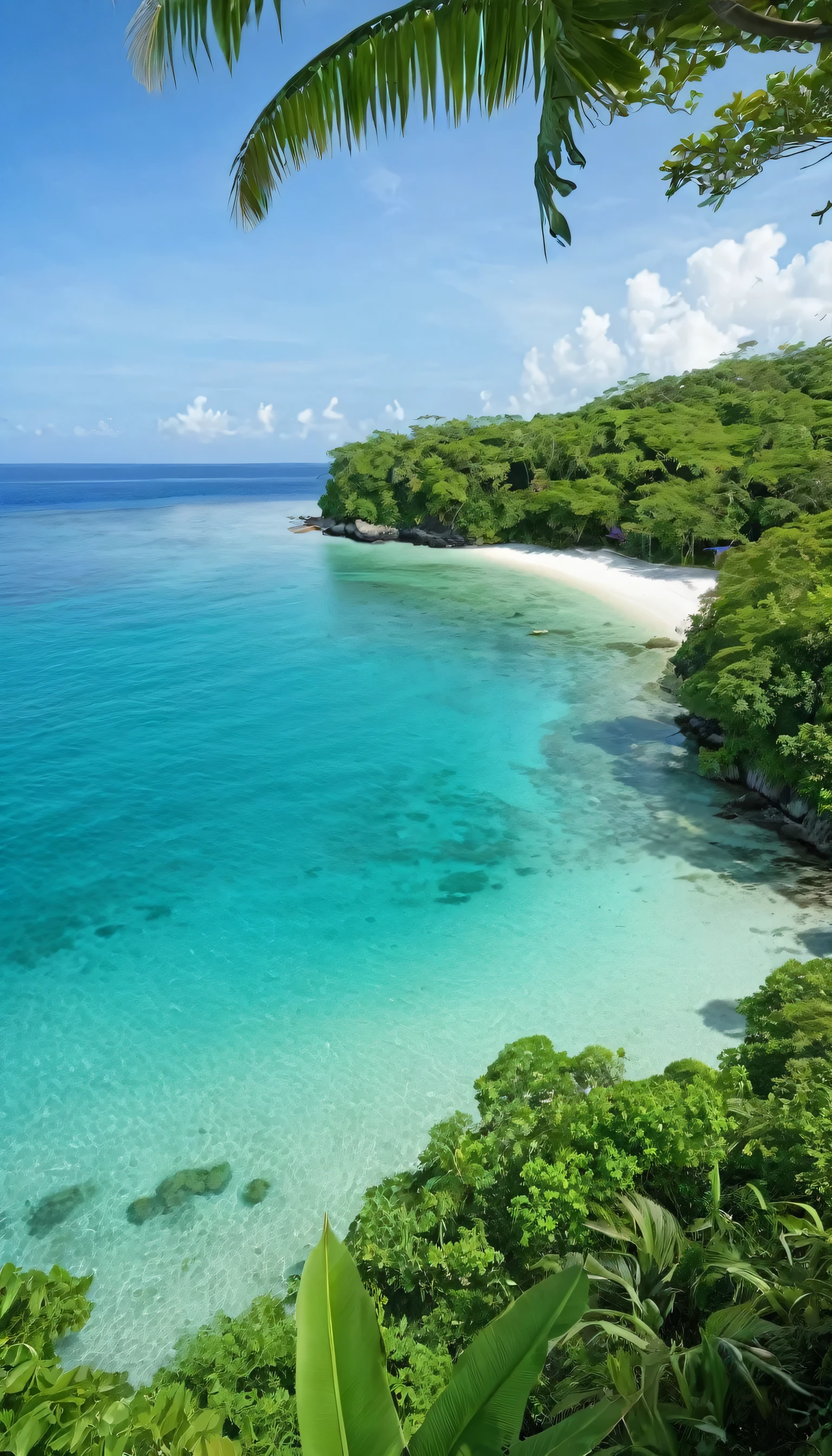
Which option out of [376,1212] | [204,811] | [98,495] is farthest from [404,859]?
[98,495]

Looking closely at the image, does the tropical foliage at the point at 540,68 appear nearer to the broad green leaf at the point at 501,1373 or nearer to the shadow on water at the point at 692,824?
the broad green leaf at the point at 501,1373

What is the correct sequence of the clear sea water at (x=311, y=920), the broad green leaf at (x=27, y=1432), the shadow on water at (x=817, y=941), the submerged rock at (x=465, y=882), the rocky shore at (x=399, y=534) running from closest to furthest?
the broad green leaf at (x=27, y=1432) → the clear sea water at (x=311, y=920) → the shadow on water at (x=817, y=941) → the submerged rock at (x=465, y=882) → the rocky shore at (x=399, y=534)

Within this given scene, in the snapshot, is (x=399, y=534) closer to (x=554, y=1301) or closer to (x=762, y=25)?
(x=762, y=25)

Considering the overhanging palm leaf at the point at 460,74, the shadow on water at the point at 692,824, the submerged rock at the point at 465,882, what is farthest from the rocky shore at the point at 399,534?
the overhanging palm leaf at the point at 460,74

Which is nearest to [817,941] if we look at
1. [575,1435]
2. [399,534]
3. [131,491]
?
[575,1435]

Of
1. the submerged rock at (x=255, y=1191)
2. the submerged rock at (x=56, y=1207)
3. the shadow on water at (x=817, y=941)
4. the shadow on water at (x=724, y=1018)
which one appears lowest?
the submerged rock at (x=56, y=1207)

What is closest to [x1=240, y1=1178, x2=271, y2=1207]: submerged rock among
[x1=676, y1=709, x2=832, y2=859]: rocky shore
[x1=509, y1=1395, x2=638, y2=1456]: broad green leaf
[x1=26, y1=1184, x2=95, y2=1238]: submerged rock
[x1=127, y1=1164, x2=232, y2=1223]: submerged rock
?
[x1=127, y1=1164, x2=232, y2=1223]: submerged rock
